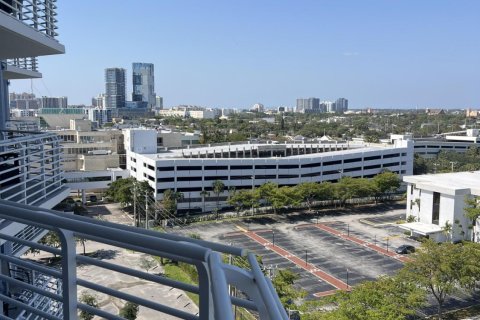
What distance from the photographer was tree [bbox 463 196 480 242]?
2173 centimetres

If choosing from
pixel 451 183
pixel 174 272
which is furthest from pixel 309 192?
pixel 174 272

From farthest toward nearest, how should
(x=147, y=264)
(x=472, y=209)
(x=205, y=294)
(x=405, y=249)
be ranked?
(x=472, y=209)
(x=405, y=249)
(x=147, y=264)
(x=205, y=294)

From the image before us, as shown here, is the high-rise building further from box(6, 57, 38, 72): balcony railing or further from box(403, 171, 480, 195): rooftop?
box(6, 57, 38, 72): balcony railing

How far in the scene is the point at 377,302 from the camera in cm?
1149

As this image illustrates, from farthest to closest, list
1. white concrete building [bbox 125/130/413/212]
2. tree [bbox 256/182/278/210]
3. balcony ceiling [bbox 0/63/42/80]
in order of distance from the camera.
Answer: white concrete building [bbox 125/130/413/212]
tree [bbox 256/182/278/210]
balcony ceiling [bbox 0/63/42/80]

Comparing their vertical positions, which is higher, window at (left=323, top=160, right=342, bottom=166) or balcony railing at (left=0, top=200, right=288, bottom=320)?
balcony railing at (left=0, top=200, right=288, bottom=320)

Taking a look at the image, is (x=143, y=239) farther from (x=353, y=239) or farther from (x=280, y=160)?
(x=280, y=160)

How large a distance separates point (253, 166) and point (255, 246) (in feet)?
32.6

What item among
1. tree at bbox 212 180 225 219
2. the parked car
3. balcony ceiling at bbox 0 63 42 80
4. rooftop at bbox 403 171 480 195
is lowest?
the parked car

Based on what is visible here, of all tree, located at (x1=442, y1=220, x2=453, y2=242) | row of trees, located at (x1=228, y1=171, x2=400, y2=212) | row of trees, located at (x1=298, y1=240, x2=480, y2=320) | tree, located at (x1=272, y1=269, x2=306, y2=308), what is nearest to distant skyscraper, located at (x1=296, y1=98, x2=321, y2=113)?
row of trees, located at (x1=228, y1=171, x2=400, y2=212)

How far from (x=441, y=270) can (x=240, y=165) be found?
17.9m

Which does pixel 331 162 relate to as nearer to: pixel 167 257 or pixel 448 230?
pixel 448 230

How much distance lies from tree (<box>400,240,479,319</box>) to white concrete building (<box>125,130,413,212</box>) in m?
16.9

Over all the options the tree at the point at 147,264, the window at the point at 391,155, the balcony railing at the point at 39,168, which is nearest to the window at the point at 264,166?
the window at the point at 391,155
